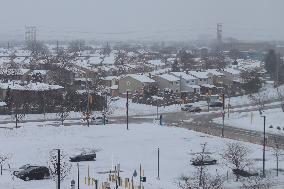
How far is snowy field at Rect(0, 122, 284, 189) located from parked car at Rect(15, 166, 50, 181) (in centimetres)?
19

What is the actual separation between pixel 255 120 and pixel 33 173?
50.5 ft

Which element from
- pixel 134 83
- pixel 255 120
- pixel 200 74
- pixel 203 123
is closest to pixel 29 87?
pixel 134 83

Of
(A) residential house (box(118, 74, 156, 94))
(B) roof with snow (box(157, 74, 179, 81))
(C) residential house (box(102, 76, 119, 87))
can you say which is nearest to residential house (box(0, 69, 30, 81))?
(C) residential house (box(102, 76, 119, 87))

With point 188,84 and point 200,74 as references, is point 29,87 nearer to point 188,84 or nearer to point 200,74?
point 188,84

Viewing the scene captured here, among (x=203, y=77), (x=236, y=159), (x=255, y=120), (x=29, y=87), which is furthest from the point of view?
(x=203, y=77)

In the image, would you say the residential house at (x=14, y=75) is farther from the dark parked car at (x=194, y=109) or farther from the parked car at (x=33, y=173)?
the parked car at (x=33, y=173)

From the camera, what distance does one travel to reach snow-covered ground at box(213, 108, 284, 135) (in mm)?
25766

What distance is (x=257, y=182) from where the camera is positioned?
13.9 meters

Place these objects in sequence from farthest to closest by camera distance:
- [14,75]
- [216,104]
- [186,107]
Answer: [14,75] → [216,104] → [186,107]

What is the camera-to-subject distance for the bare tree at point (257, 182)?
13.7 meters

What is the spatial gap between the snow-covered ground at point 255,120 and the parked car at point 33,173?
12520 millimetres

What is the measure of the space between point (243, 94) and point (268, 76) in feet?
47.0

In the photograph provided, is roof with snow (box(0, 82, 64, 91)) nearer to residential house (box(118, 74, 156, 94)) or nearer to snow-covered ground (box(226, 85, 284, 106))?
residential house (box(118, 74, 156, 94))

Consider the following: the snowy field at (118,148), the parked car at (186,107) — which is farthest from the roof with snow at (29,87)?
the parked car at (186,107)
